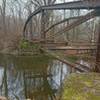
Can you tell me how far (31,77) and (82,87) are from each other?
24.9 feet

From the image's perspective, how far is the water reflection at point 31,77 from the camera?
10.6 m

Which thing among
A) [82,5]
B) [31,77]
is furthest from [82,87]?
[31,77]

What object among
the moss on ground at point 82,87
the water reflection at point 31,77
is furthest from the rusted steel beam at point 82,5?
the water reflection at point 31,77

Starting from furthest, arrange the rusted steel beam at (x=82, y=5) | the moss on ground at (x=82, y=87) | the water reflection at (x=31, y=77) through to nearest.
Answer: the water reflection at (x=31, y=77) < the rusted steel beam at (x=82, y=5) < the moss on ground at (x=82, y=87)

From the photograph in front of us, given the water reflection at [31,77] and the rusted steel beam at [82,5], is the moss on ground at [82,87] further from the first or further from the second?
the water reflection at [31,77]

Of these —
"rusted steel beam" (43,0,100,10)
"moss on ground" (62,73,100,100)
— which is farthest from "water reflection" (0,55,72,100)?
"rusted steel beam" (43,0,100,10)

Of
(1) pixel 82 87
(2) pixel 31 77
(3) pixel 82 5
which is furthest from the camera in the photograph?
(2) pixel 31 77

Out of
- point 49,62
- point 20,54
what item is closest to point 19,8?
point 20,54

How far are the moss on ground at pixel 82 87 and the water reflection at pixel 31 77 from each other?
3003mm

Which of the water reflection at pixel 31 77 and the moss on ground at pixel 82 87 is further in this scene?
the water reflection at pixel 31 77

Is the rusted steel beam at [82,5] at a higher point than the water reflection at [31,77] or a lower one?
higher

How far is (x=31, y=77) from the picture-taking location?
44.1ft

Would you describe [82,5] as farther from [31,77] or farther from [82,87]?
[31,77]

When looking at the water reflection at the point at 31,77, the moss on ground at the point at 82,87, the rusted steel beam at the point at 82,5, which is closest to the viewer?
the moss on ground at the point at 82,87
